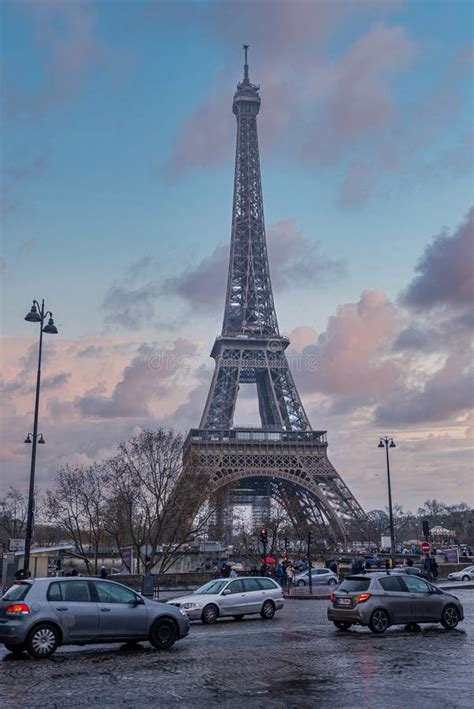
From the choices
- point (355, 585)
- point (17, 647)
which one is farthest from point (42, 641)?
point (355, 585)

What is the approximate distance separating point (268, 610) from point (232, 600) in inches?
70.3

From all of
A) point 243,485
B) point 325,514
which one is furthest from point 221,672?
point 243,485

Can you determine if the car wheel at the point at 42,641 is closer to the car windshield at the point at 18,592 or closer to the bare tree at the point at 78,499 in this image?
the car windshield at the point at 18,592

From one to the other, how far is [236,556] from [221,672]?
6368 cm

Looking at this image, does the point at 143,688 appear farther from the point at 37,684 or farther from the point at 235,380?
the point at 235,380

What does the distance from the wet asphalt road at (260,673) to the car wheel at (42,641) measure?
212 millimetres

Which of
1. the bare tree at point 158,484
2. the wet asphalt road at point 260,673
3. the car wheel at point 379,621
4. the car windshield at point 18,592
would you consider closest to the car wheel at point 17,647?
the wet asphalt road at point 260,673

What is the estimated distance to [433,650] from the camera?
16.0 metres

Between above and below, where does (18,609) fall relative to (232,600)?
above

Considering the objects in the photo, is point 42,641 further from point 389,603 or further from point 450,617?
point 450,617

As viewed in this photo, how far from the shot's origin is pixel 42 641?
48.8ft

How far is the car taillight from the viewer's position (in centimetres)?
1476

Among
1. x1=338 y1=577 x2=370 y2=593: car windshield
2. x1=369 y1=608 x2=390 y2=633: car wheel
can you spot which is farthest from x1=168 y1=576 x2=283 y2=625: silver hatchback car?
x1=369 y1=608 x2=390 y2=633: car wheel

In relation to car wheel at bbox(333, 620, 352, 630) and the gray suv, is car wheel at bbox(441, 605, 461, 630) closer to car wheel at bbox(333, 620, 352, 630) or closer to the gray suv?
car wheel at bbox(333, 620, 352, 630)
